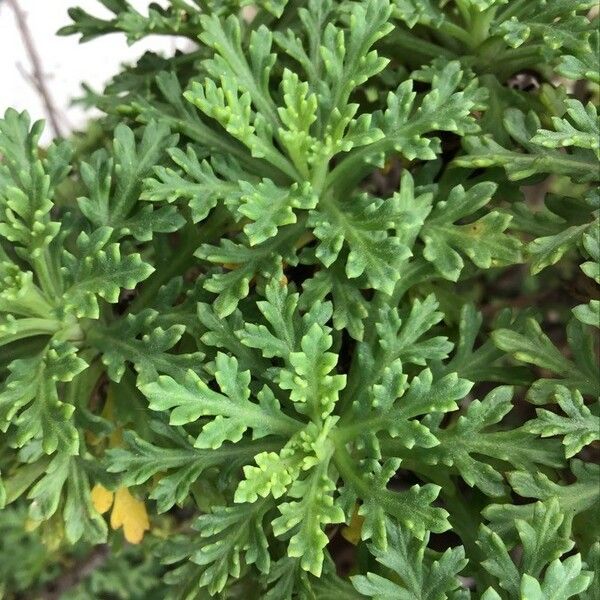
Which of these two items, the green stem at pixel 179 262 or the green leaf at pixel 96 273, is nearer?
the green leaf at pixel 96 273

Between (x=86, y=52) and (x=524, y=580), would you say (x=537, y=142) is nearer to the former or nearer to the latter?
(x=524, y=580)

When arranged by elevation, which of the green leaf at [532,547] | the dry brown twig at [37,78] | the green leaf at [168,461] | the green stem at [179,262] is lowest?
the green leaf at [532,547]

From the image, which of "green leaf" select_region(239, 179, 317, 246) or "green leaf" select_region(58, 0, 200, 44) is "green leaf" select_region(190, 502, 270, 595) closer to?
"green leaf" select_region(239, 179, 317, 246)

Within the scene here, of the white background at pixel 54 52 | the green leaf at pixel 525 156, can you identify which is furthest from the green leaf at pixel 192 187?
the white background at pixel 54 52

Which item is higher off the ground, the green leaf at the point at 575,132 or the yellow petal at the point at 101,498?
the green leaf at the point at 575,132

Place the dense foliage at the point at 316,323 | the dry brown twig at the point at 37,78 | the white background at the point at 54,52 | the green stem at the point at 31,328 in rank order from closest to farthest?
the dense foliage at the point at 316,323, the green stem at the point at 31,328, the dry brown twig at the point at 37,78, the white background at the point at 54,52

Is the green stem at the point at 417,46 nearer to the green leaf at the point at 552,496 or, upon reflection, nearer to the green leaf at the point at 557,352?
the green leaf at the point at 557,352

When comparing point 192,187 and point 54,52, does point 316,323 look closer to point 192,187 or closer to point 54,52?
point 192,187

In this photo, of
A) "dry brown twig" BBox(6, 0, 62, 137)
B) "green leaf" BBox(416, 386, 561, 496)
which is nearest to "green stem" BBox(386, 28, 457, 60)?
"green leaf" BBox(416, 386, 561, 496)
